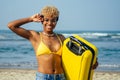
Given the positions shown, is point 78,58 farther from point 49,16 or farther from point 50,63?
point 49,16

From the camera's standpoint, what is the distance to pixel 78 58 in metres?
3.61

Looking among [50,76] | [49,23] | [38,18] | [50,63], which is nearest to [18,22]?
[38,18]

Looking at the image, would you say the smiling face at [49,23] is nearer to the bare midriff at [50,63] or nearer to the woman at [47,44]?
the woman at [47,44]

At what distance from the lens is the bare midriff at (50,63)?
3748 millimetres

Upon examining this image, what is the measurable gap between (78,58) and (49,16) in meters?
0.57

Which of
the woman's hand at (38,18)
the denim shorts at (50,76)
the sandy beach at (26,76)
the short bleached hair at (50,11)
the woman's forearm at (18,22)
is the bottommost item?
the sandy beach at (26,76)

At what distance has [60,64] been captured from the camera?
12.5 ft

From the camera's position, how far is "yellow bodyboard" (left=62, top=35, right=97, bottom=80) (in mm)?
3553

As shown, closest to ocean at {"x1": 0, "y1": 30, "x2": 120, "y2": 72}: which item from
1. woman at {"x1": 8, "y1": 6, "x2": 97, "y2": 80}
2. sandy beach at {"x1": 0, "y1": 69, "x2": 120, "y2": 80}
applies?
sandy beach at {"x1": 0, "y1": 69, "x2": 120, "y2": 80}

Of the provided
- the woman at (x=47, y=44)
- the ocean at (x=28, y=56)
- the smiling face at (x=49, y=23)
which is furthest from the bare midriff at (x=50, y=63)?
the ocean at (x=28, y=56)

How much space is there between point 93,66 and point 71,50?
0.31 meters

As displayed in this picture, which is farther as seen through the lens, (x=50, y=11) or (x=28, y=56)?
(x=28, y=56)

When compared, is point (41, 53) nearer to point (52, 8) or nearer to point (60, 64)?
point (60, 64)

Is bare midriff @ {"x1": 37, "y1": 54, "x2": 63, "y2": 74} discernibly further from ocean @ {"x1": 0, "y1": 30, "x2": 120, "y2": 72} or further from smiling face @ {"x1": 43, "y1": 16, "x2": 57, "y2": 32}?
ocean @ {"x1": 0, "y1": 30, "x2": 120, "y2": 72}
